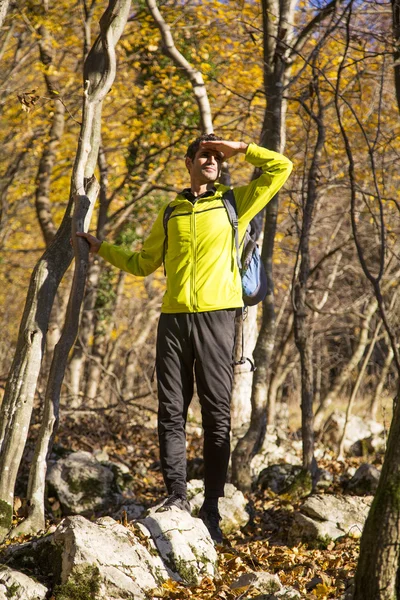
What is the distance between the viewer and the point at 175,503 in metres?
4.21

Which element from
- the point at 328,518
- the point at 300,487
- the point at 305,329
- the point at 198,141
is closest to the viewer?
the point at 198,141

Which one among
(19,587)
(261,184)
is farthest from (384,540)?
(261,184)

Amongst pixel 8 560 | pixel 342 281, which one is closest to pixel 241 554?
pixel 8 560

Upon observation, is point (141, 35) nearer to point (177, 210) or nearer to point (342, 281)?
point (177, 210)

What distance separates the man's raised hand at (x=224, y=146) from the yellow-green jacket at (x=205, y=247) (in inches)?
3.7

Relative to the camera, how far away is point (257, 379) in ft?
22.5

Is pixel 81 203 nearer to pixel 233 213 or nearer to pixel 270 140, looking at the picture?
pixel 233 213

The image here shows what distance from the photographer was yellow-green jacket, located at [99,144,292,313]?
14.0 ft

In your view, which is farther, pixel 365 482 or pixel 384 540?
pixel 365 482

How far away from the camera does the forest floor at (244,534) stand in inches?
144

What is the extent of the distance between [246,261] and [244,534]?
7.42ft

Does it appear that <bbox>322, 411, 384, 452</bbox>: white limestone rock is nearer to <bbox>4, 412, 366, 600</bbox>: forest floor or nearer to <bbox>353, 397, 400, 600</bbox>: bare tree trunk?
<bbox>4, 412, 366, 600</bbox>: forest floor

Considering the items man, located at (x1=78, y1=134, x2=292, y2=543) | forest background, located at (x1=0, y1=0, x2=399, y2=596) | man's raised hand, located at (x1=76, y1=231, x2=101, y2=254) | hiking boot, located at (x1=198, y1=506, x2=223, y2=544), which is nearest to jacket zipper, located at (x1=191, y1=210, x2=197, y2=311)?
man, located at (x1=78, y1=134, x2=292, y2=543)

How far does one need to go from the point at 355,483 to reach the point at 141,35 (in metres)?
8.77
